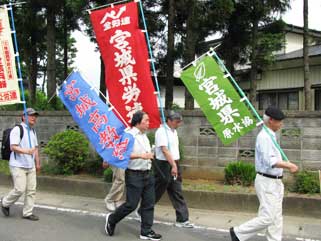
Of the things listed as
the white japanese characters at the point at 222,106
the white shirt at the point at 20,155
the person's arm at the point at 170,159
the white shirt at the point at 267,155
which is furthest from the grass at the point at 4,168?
the white shirt at the point at 267,155

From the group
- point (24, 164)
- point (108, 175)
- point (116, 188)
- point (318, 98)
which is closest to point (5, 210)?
point (24, 164)

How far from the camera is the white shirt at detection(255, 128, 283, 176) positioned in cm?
508

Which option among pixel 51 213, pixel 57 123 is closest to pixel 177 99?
pixel 57 123

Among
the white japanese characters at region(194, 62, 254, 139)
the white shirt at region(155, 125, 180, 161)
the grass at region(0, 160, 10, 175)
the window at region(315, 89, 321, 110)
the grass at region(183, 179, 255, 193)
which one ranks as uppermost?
the window at region(315, 89, 321, 110)

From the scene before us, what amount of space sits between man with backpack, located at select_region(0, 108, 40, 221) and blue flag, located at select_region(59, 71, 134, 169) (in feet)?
2.21

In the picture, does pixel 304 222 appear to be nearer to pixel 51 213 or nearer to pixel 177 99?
pixel 51 213

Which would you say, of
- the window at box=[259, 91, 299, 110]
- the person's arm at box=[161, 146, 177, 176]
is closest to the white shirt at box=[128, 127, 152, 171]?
the person's arm at box=[161, 146, 177, 176]

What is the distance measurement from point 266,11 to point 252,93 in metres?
2.53

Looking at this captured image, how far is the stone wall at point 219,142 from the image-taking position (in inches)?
321

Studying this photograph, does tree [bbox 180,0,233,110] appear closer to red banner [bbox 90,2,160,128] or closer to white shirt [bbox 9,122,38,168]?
red banner [bbox 90,2,160,128]

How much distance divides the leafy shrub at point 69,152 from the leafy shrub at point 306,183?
4.63 meters

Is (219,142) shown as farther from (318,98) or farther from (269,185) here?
(318,98)

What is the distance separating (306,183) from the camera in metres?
7.64

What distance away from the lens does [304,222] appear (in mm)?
7004
